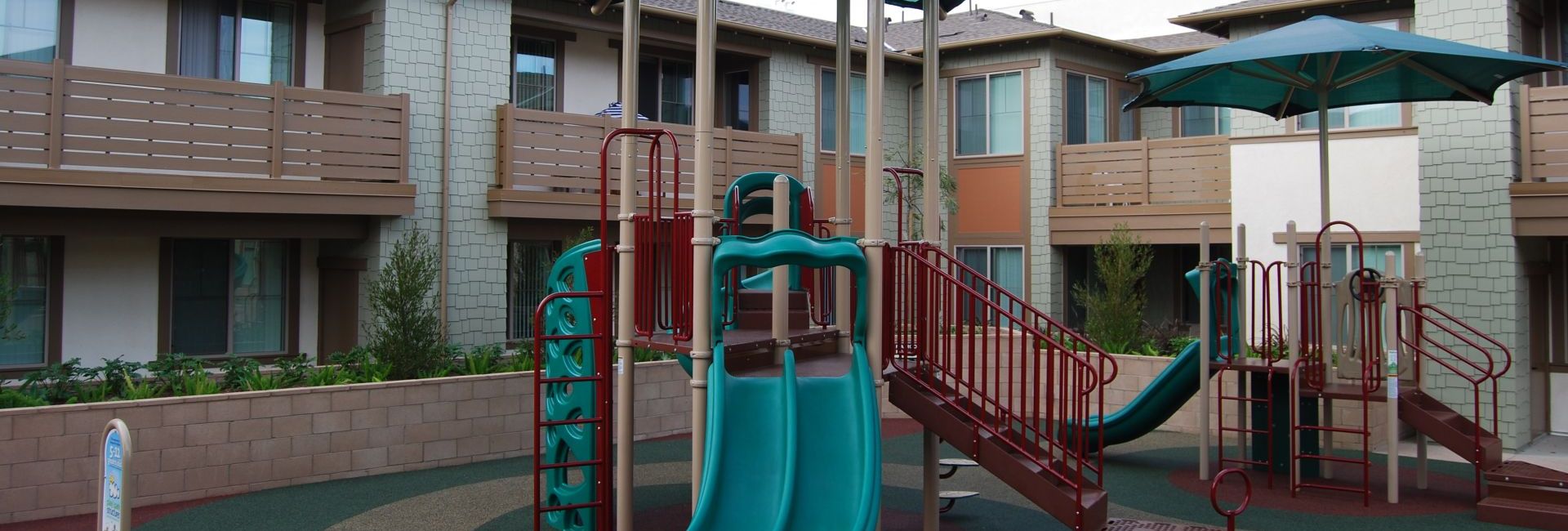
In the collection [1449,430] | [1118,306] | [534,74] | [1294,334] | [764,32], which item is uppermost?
[764,32]

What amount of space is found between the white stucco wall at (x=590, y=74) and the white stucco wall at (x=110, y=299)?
20.5 feet

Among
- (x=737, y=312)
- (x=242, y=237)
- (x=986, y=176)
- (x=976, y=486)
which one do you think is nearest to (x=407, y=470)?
(x=242, y=237)

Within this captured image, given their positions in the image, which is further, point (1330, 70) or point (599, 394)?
point (1330, 70)

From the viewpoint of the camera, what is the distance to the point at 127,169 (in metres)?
12.0

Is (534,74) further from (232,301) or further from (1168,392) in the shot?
(1168,392)

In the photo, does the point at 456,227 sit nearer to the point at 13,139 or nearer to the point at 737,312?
the point at 13,139

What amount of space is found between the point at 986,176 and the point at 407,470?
12.0 meters

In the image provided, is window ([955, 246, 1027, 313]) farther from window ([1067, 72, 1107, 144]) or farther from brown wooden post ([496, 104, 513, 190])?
brown wooden post ([496, 104, 513, 190])

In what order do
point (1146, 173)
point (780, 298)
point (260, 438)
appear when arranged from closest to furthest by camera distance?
point (780, 298), point (260, 438), point (1146, 173)

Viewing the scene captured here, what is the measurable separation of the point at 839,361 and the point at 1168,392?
5.31 metres

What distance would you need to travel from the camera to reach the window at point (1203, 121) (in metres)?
20.5

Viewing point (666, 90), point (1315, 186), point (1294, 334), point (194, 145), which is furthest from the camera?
point (666, 90)

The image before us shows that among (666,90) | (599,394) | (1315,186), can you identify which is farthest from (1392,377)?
(666,90)

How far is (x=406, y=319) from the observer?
41.1 feet
